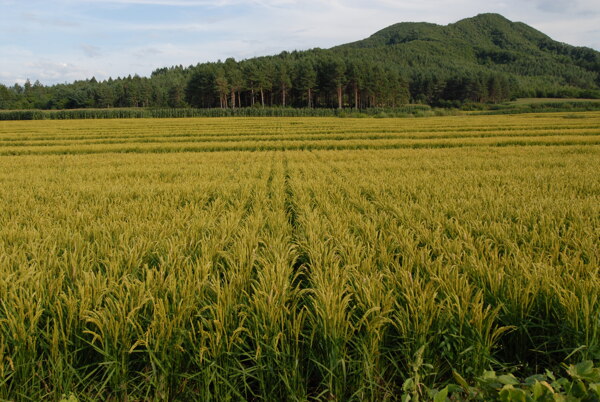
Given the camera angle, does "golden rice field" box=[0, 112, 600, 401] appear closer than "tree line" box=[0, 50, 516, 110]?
Yes

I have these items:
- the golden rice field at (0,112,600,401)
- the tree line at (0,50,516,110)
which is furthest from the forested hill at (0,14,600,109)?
the golden rice field at (0,112,600,401)

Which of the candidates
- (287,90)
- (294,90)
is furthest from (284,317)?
(294,90)

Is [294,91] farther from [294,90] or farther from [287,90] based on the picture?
[287,90]

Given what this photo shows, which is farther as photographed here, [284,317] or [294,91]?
[294,91]

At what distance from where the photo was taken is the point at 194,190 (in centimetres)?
674

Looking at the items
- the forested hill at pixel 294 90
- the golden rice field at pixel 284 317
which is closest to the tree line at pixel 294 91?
the forested hill at pixel 294 90

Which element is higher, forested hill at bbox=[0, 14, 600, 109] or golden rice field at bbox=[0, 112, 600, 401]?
forested hill at bbox=[0, 14, 600, 109]

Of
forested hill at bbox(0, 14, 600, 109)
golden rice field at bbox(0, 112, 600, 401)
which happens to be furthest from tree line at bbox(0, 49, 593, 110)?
golden rice field at bbox(0, 112, 600, 401)

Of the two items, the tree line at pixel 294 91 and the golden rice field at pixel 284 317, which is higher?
the tree line at pixel 294 91

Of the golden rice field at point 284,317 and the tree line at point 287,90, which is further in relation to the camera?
the tree line at point 287,90

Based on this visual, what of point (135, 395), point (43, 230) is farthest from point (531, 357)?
point (43, 230)

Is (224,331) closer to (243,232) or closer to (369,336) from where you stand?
(369,336)

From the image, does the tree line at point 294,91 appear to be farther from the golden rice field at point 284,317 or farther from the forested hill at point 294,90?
the golden rice field at point 284,317

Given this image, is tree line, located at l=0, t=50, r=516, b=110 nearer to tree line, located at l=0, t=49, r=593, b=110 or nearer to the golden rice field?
tree line, located at l=0, t=49, r=593, b=110
